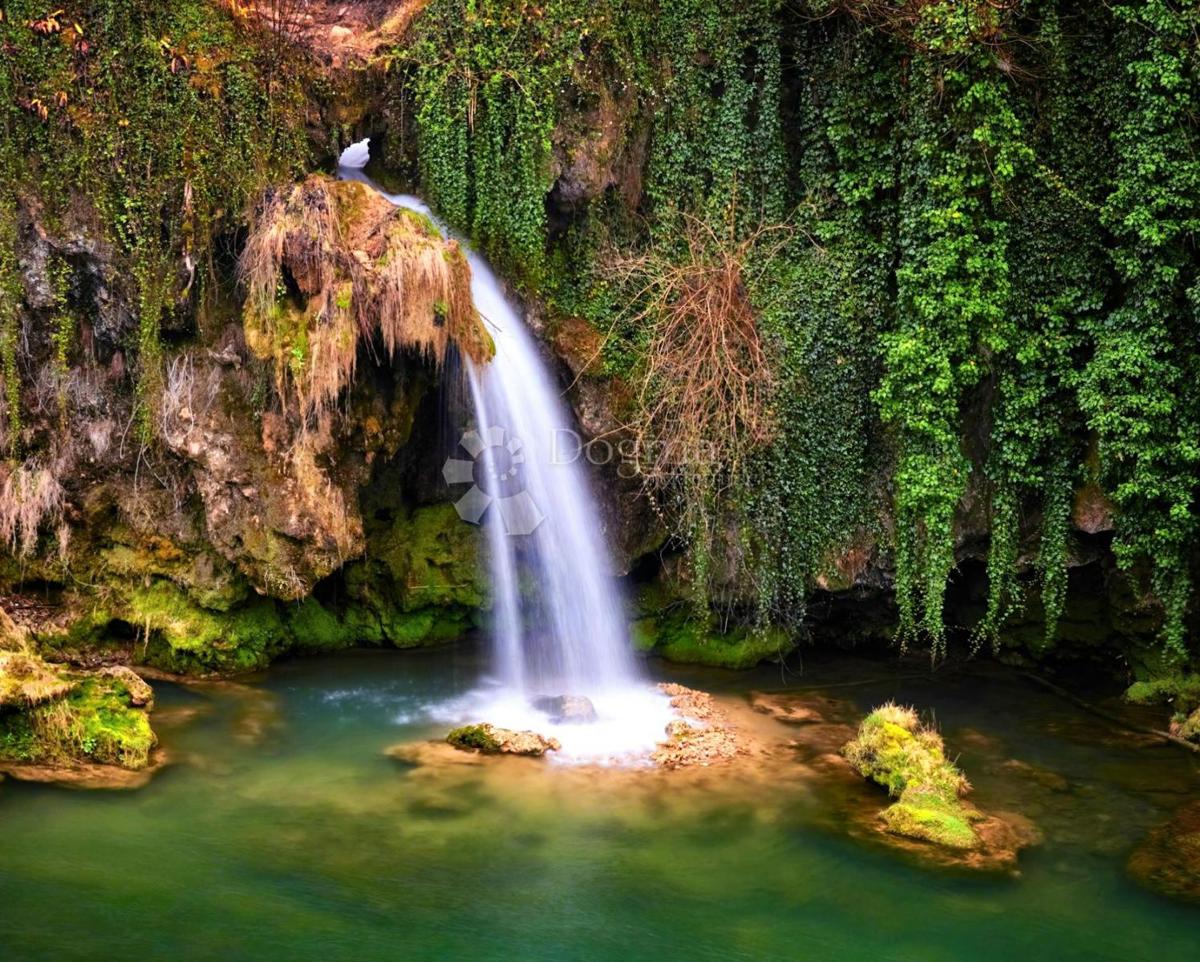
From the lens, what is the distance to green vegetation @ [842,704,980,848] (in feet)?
26.7

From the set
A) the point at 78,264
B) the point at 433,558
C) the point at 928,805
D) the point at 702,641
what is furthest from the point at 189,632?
the point at 928,805

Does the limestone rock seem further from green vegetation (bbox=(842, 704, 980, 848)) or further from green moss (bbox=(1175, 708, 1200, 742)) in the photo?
green moss (bbox=(1175, 708, 1200, 742))

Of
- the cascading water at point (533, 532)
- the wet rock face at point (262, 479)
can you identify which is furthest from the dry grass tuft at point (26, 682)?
the cascading water at point (533, 532)

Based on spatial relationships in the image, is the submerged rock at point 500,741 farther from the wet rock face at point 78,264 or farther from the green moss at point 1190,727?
the green moss at point 1190,727

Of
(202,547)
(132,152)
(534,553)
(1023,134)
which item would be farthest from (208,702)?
(1023,134)

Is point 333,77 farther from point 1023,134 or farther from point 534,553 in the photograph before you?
point 1023,134

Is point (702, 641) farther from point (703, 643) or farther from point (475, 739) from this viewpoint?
point (475, 739)

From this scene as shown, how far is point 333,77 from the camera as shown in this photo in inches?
462

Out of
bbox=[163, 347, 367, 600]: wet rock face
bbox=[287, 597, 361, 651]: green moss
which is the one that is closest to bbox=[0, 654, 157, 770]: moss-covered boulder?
bbox=[163, 347, 367, 600]: wet rock face

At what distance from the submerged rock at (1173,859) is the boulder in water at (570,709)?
4923 millimetres

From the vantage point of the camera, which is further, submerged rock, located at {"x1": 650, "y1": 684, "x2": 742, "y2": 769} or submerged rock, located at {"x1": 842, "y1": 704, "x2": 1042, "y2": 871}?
submerged rock, located at {"x1": 650, "y1": 684, "x2": 742, "y2": 769}

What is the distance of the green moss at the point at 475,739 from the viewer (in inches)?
375

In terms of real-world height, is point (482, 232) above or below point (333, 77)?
below

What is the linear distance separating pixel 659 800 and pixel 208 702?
4.97 metres
